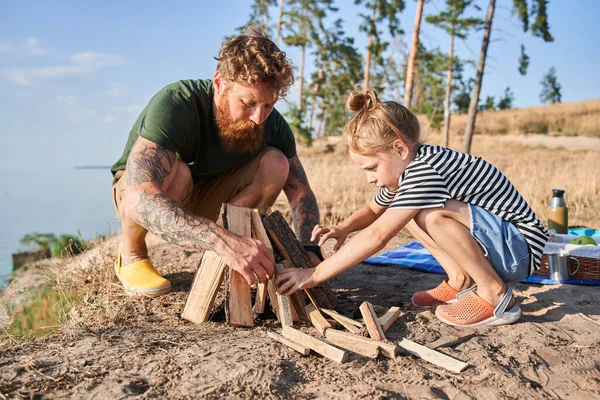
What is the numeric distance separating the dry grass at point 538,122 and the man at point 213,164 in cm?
3171

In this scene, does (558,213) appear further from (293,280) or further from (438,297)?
(293,280)

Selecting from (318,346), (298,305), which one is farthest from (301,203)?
(318,346)

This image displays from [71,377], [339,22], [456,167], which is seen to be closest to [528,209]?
[456,167]

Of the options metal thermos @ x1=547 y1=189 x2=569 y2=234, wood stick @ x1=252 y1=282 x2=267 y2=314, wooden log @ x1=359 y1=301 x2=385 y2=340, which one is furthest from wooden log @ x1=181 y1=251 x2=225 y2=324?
metal thermos @ x1=547 y1=189 x2=569 y2=234

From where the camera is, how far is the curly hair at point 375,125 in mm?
2670

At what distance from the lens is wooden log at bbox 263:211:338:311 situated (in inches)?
120

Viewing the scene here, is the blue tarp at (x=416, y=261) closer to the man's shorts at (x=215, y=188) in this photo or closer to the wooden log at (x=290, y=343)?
the man's shorts at (x=215, y=188)

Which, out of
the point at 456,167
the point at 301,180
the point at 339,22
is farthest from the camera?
the point at 339,22

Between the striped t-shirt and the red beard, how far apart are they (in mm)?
1274

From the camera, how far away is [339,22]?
23406 mm

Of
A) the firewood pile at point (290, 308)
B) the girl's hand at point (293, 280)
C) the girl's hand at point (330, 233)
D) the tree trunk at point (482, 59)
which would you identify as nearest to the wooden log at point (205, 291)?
the firewood pile at point (290, 308)

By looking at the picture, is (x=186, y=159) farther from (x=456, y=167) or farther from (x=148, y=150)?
(x=456, y=167)

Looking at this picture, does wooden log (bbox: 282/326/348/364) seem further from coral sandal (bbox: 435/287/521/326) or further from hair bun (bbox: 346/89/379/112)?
hair bun (bbox: 346/89/379/112)

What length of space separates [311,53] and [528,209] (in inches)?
895
